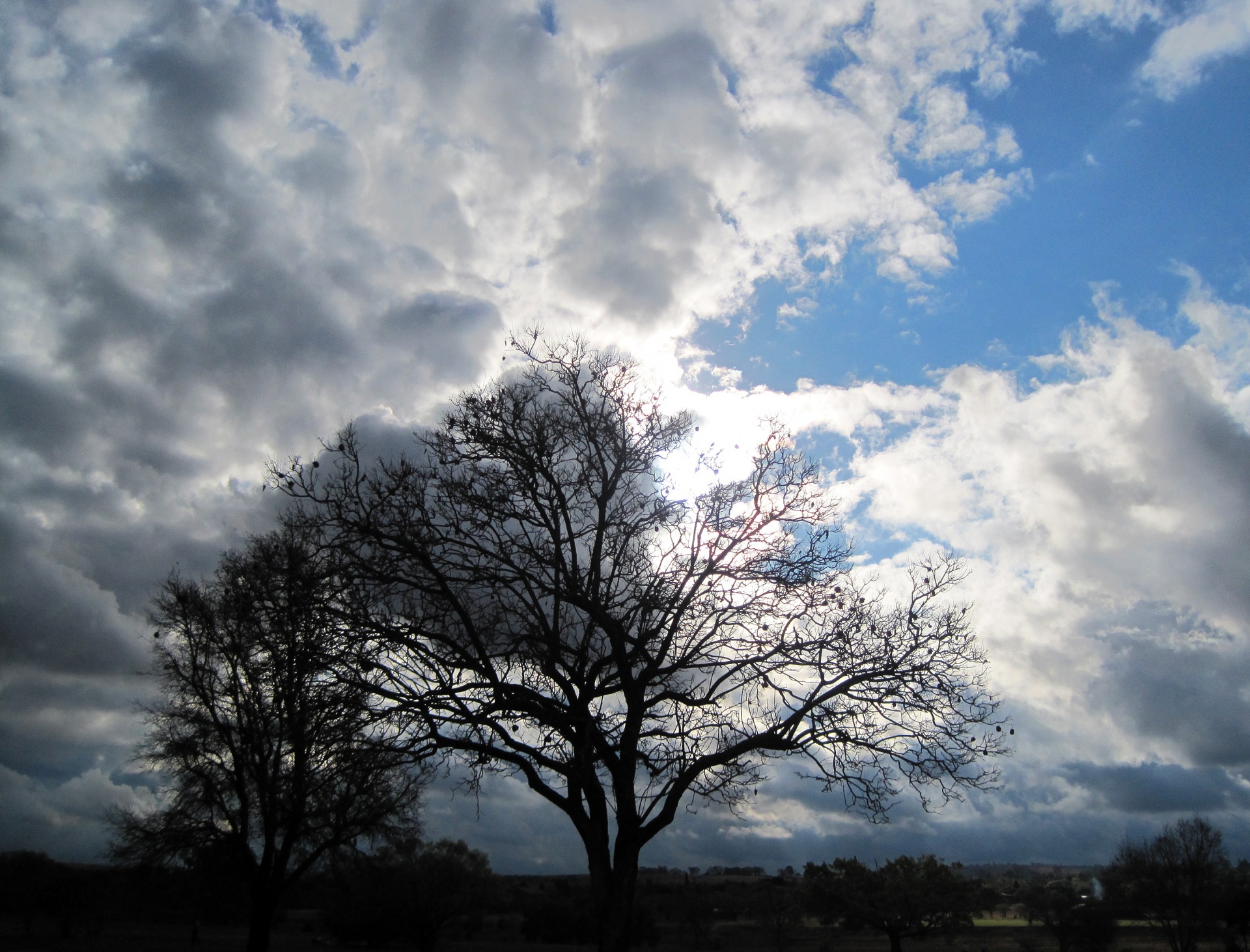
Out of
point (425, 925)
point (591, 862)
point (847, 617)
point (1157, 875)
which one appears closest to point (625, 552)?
point (847, 617)

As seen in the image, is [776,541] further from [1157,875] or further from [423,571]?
[1157,875]

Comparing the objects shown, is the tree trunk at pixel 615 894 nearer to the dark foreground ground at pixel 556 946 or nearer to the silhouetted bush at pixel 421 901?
the dark foreground ground at pixel 556 946

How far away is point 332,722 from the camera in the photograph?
28.7 ft

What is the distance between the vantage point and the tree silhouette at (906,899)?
6106cm

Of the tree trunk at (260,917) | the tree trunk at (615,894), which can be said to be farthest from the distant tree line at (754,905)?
the tree trunk at (615,894)

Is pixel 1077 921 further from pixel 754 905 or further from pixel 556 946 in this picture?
pixel 556 946

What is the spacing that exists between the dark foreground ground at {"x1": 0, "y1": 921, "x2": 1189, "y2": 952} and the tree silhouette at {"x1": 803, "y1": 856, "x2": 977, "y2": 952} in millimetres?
1602

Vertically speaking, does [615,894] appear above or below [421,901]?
above

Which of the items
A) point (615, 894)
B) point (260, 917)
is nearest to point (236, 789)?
point (260, 917)

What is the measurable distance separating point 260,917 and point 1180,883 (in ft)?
180

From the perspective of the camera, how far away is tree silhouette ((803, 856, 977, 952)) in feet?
200

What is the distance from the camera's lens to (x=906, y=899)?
6094 centimetres

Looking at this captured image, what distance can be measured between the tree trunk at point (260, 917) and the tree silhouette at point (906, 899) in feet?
170

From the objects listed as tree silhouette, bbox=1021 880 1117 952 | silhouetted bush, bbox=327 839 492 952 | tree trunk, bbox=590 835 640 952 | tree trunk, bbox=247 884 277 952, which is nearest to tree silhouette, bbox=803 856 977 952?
tree silhouette, bbox=1021 880 1117 952
